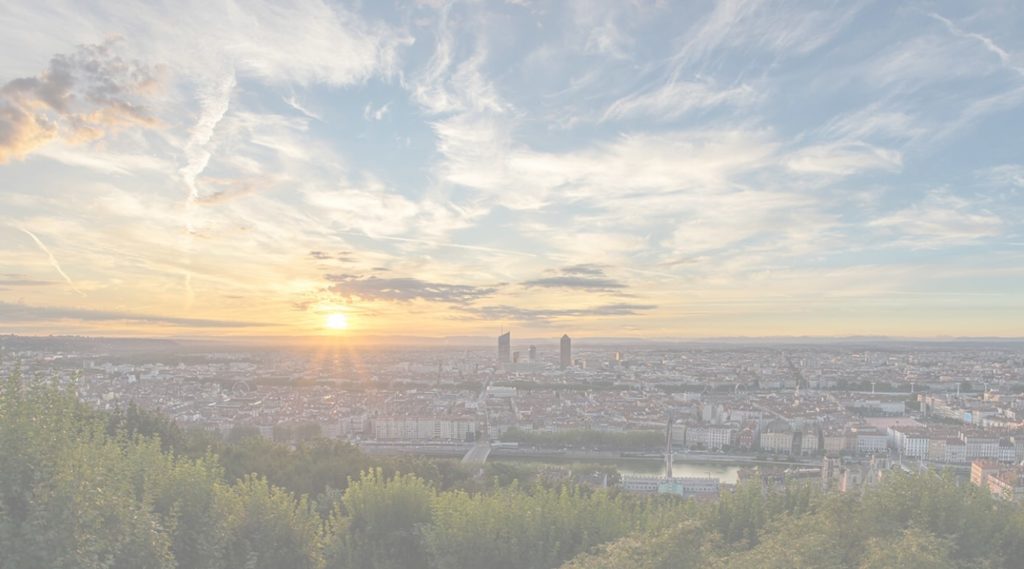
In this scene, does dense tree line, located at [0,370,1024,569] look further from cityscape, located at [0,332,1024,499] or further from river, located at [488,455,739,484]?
river, located at [488,455,739,484]

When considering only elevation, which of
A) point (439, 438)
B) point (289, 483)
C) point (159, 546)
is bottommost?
point (439, 438)

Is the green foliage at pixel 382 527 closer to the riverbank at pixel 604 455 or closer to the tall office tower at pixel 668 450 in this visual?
the tall office tower at pixel 668 450

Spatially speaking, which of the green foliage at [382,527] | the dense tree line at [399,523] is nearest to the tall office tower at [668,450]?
the dense tree line at [399,523]

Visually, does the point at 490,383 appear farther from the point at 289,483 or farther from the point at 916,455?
the point at 289,483

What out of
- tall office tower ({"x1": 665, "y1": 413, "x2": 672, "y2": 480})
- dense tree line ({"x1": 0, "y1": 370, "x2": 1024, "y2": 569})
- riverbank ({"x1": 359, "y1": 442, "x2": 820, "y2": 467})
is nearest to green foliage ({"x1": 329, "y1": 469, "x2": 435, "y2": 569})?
dense tree line ({"x1": 0, "y1": 370, "x2": 1024, "y2": 569})

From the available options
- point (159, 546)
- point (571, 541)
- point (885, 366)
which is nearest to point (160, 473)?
point (159, 546)

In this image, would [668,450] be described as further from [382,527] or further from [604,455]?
[382,527]
